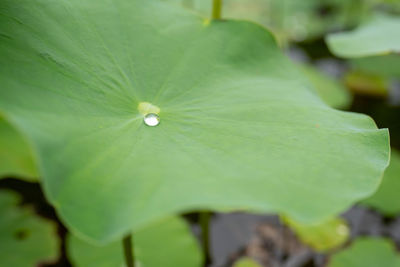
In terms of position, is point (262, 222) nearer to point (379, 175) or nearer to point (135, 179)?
point (379, 175)

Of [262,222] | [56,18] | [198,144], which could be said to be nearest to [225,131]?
[198,144]

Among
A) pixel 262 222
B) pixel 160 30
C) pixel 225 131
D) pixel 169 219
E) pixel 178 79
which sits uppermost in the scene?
pixel 160 30

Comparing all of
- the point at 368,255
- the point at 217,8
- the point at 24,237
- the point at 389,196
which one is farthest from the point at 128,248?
the point at 389,196

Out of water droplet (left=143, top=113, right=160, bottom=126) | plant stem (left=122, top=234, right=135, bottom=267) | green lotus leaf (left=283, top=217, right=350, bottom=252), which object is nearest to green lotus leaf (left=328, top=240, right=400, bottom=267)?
green lotus leaf (left=283, top=217, right=350, bottom=252)

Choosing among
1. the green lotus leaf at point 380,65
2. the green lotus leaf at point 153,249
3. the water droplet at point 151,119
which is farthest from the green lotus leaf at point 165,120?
the green lotus leaf at point 380,65

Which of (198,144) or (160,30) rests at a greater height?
(160,30)

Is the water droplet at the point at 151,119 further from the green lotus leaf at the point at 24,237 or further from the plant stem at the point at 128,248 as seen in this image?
the green lotus leaf at the point at 24,237
